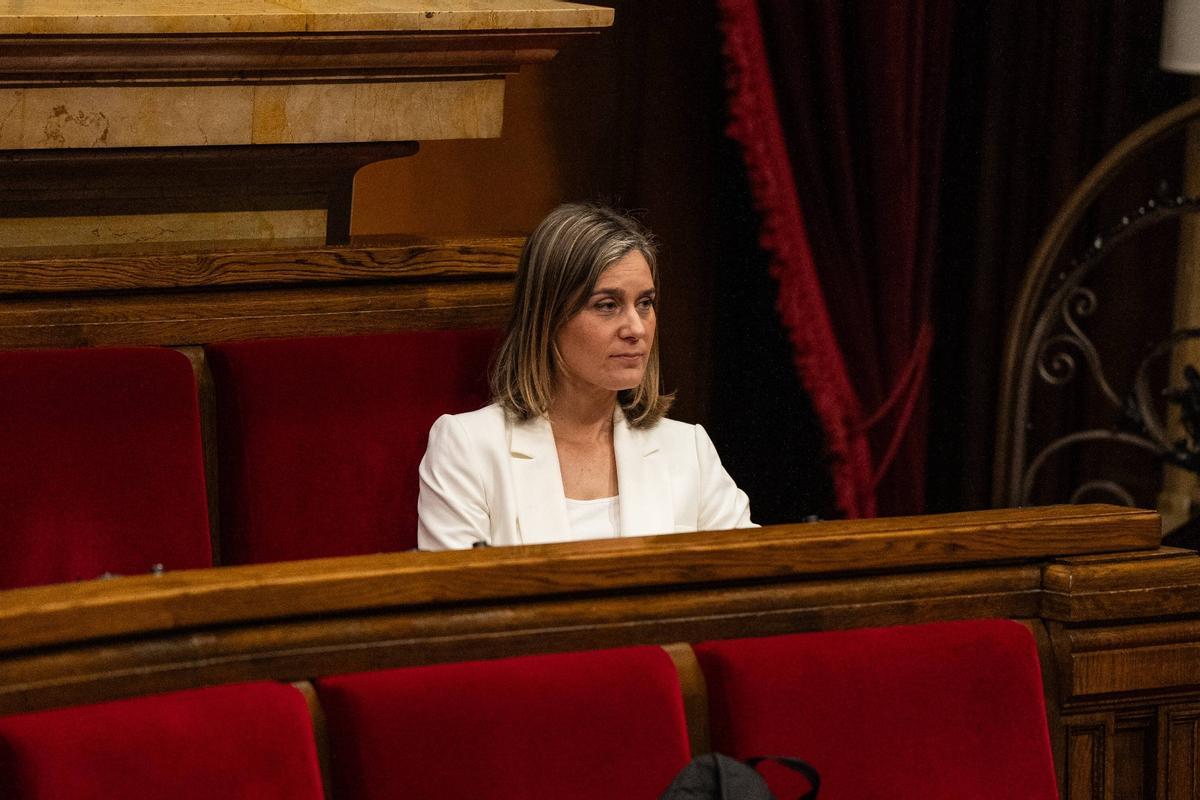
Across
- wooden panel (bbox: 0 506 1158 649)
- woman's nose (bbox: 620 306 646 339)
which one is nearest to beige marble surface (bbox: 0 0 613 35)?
woman's nose (bbox: 620 306 646 339)

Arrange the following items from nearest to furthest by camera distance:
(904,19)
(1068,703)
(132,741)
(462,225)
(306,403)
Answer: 1. (132,741)
2. (1068,703)
3. (306,403)
4. (904,19)
5. (462,225)

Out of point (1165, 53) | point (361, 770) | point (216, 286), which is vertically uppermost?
point (1165, 53)

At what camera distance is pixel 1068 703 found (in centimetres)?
115

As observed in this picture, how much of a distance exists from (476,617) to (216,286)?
26.7 inches

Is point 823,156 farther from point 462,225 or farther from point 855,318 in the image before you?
point 462,225

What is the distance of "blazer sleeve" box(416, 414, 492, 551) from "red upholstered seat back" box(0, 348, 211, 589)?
203 millimetres

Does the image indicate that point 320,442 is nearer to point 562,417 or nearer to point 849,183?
point 562,417

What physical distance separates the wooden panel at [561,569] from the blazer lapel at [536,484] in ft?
1.69

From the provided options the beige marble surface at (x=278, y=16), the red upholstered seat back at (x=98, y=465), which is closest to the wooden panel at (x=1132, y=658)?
the red upholstered seat back at (x=98, y=465)

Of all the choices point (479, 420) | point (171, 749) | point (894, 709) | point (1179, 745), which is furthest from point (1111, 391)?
point (171, 749)

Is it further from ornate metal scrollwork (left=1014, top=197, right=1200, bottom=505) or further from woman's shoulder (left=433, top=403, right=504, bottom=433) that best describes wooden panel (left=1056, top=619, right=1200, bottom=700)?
ornate metal scrollwork (left=1014, top=197, right=1200, bottom=505)

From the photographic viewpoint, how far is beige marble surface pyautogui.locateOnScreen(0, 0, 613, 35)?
1.53 meters

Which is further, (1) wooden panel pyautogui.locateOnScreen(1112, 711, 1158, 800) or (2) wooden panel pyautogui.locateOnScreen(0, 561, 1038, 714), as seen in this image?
(1) wooden panel pyautogui.locateOnScreen(1112, 711, 1158, 800)

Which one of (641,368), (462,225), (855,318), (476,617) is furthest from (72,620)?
(462,225)
